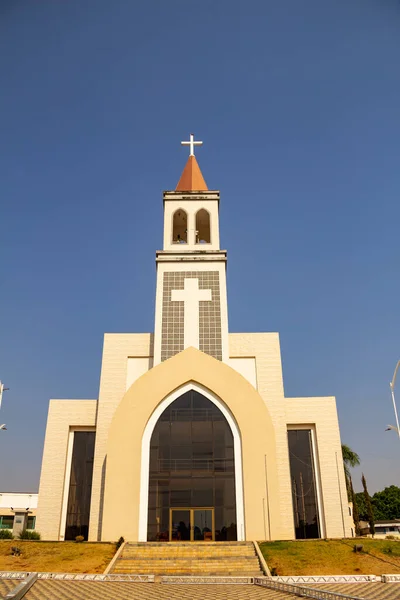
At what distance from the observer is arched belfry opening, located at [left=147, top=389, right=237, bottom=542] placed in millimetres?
23344

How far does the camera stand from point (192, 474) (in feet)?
80.0

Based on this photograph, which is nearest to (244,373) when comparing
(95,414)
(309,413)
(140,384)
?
(309,413)

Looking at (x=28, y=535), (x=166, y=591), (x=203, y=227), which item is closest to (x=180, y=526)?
(x=28, y=535)

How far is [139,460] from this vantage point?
Answer: 24125 millimetres

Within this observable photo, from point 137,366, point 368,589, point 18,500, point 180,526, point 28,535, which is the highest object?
point 137,366

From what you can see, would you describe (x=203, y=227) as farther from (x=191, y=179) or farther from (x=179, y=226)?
(x=191, y=179)

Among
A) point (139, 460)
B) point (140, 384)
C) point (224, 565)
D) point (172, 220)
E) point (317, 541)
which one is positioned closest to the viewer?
point (224, 565)

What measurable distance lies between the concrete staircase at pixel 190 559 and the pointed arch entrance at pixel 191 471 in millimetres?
2465

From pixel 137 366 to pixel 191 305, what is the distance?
501 cm

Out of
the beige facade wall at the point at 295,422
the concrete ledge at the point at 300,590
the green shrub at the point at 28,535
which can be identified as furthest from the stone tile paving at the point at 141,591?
the beige facade wall at the point at 295,422

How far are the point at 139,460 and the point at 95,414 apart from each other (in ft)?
21.4

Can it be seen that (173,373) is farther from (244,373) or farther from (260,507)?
(260,507)

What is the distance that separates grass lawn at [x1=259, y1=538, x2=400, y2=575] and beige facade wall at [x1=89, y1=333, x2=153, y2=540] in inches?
391

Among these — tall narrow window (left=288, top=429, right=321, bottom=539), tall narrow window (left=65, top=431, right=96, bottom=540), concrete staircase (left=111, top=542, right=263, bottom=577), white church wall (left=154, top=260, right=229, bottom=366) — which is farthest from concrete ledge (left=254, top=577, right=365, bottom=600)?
tall narrow window (left=65, top=431, right=96, bottom=540)
